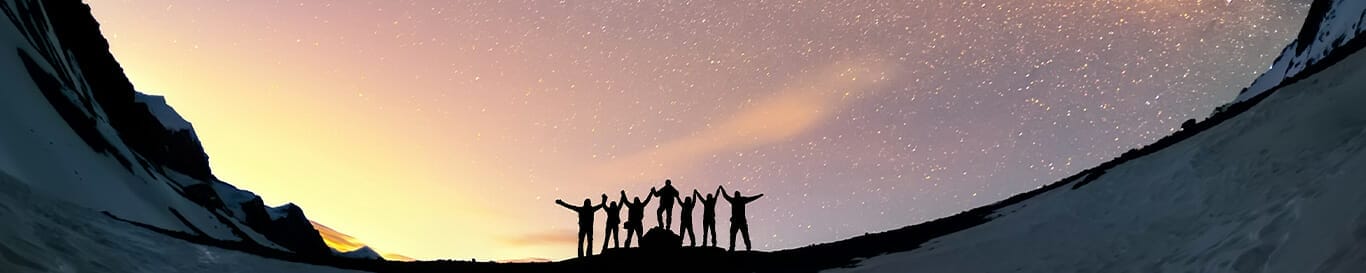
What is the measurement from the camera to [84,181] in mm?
33406

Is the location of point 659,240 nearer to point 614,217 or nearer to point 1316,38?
point 614,217

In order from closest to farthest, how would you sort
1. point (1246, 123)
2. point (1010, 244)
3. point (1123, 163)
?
point (1010, 244) → point (1246, 123) → point (1123, 163)

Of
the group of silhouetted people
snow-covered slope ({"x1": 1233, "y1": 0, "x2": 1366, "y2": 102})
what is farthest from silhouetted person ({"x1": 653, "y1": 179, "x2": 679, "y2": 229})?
snow-covered slope ({"x1": 1233, "y1": 0, "x2": 1366, "y2": 102})

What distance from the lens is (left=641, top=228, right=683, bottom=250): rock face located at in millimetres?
19969

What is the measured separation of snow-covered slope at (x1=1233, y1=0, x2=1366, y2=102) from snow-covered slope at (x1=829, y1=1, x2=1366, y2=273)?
51469 mm

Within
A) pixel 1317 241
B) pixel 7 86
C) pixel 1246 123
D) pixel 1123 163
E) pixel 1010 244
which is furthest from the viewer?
pixel 7 86

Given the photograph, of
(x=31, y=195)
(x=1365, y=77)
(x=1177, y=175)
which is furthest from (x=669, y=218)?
(x=1365, y=77)

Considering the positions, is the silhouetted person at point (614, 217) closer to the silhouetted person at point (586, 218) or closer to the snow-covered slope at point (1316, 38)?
the silhouetted person at point (586, 218)

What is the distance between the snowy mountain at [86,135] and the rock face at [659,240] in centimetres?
853

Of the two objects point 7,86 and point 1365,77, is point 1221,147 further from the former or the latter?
point 7,86

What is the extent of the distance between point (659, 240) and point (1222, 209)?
35.3 ft

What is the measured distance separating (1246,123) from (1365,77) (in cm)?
301

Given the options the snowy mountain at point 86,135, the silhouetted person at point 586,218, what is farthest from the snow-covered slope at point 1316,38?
the snowy mountain at point 86,135

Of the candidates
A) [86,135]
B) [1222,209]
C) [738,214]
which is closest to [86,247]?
[738,214]
